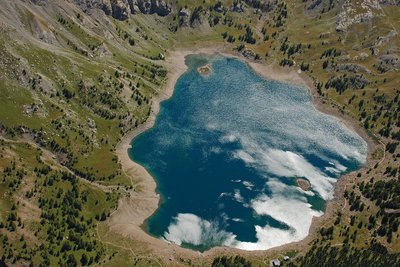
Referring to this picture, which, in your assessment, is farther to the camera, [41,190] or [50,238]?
[41,190]

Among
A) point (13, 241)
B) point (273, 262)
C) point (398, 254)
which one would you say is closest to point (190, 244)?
point (273, 262)

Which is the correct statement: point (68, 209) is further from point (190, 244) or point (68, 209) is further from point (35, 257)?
point (190, 244)

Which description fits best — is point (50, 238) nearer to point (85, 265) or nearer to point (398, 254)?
point (85, 265)

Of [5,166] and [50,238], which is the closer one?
[50,238]

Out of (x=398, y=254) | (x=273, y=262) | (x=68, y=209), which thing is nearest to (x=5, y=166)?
(x=68, y=209)

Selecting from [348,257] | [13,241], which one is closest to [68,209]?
[13,241]

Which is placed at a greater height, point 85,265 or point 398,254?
point 398,254

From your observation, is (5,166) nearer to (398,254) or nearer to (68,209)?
(68,209)

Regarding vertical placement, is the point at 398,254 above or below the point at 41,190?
above
